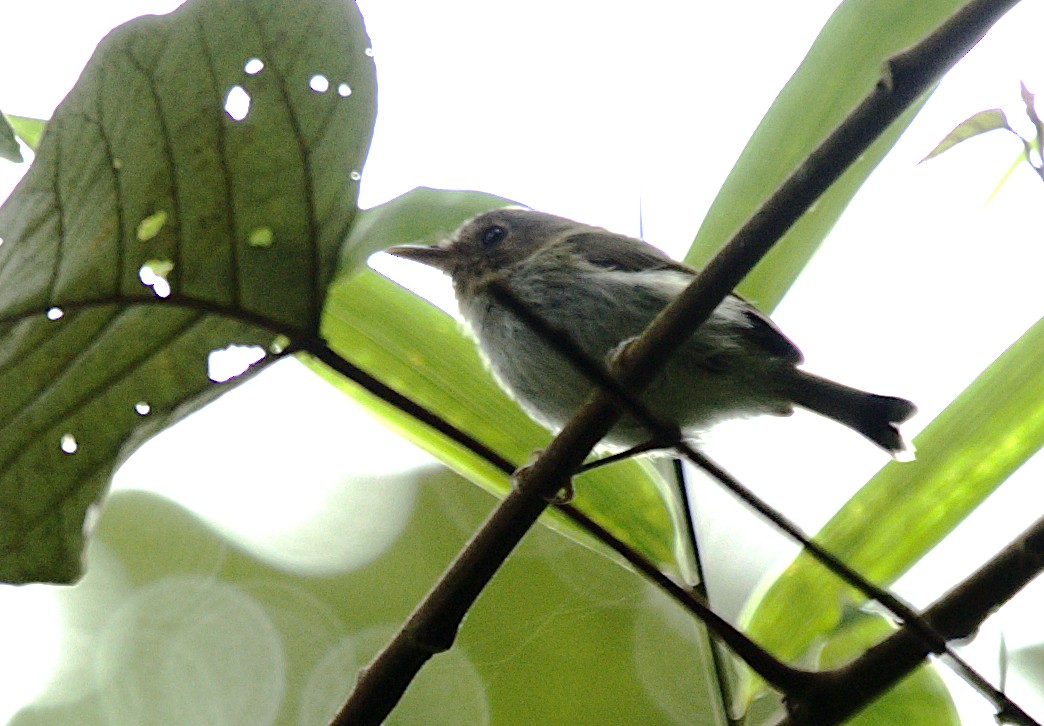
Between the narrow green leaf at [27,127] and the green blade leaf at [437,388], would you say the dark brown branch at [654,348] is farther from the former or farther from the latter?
the narrow green leaf at [27,127]

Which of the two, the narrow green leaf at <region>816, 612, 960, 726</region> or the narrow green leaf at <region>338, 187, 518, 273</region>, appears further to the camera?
the narrow green leaf at <region>816, 612, 960, 726</region>

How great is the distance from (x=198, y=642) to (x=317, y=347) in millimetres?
3526

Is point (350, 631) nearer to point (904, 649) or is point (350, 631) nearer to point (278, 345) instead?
point (278, 345)

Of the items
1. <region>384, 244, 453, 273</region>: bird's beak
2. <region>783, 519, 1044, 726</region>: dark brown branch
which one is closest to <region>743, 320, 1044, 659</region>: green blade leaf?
<region>783, 519, 1044, 726</region>: dark brown branch

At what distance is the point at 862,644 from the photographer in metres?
1.42

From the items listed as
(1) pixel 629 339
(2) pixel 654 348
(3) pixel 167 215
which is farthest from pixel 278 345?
(1) pixel 629 339

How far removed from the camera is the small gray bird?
2000mm

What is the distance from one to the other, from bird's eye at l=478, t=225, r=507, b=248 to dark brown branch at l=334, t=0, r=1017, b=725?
1577 mm

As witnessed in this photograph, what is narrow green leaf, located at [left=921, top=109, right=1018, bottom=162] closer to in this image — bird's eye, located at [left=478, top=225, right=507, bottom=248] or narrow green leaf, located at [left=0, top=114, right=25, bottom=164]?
narrow green leaf, located at [left=0, top=114, right=25, bottom=164]

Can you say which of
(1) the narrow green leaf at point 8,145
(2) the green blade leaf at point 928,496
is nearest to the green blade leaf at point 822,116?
(2) the green blade leaf at point 928,496

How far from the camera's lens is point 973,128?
1214mm

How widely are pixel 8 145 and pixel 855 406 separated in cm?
161

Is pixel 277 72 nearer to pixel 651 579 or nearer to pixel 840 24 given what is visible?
pixel 651 579

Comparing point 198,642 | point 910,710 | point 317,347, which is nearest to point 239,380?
point 317,347
